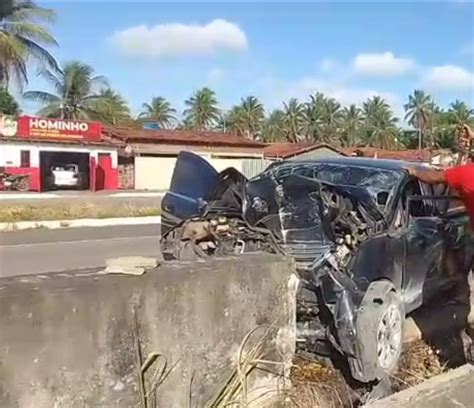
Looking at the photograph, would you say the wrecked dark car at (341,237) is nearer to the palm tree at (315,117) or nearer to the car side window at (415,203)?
the car side window at (415,203)

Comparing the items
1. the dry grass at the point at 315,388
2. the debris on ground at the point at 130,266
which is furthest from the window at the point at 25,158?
the debris on ground at the point at 130,266

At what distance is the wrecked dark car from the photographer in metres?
5.76

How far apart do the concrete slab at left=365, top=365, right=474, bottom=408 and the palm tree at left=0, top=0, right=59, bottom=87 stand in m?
30.0

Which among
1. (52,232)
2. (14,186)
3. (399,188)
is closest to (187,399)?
(399,188)

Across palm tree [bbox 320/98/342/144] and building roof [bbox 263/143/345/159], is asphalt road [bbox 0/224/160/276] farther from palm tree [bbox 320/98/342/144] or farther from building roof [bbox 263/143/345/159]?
palm tree [bbox 320/98/342/144]

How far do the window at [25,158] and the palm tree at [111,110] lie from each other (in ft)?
61.7

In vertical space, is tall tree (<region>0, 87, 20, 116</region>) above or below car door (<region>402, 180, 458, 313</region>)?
above

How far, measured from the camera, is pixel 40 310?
3557 millimetres

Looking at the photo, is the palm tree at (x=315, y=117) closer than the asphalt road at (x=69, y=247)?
No

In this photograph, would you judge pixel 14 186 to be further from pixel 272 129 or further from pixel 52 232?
pixel 272 129

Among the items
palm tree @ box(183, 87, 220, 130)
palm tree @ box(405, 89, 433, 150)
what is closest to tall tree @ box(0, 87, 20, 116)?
palm tree @ box(183, 87, 220, 130)

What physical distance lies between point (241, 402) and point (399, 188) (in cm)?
312

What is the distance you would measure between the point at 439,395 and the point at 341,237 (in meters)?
2.18

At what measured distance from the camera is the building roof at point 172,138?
42.3 metres
